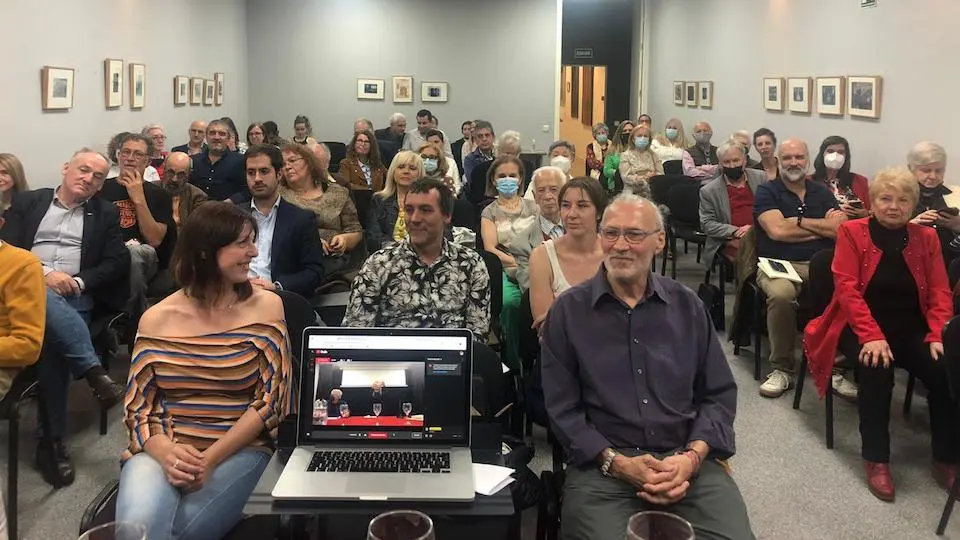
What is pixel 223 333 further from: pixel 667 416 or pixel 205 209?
pixel 667 416

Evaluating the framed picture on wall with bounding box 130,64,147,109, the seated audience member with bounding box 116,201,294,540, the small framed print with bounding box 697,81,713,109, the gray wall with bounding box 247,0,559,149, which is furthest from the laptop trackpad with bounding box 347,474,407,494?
the gray wall with bounding box 247,0,559,149

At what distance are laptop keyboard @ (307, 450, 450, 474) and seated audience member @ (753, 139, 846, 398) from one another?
3024mm

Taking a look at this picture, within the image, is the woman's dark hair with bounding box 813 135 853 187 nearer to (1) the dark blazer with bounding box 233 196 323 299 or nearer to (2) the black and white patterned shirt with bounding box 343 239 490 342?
(2) the black and white patterned shirt with bounding box 343 239 490 342

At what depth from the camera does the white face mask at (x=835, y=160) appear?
19.8 feet

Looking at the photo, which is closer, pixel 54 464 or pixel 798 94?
pixel 54 464

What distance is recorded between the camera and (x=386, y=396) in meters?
2.09

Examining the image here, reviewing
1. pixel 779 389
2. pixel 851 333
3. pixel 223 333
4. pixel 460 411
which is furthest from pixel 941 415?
pixel 223 333

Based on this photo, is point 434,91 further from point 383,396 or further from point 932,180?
point 383,396

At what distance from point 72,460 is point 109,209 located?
4.22 ft

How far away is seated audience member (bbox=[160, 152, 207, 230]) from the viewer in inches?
203

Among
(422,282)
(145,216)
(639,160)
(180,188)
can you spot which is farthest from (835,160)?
(145,216)

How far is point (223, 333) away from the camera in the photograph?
2301mm

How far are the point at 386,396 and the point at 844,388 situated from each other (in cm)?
331

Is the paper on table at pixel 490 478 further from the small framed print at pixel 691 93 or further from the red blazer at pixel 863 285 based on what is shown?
the small framed print at pixel 691 93
